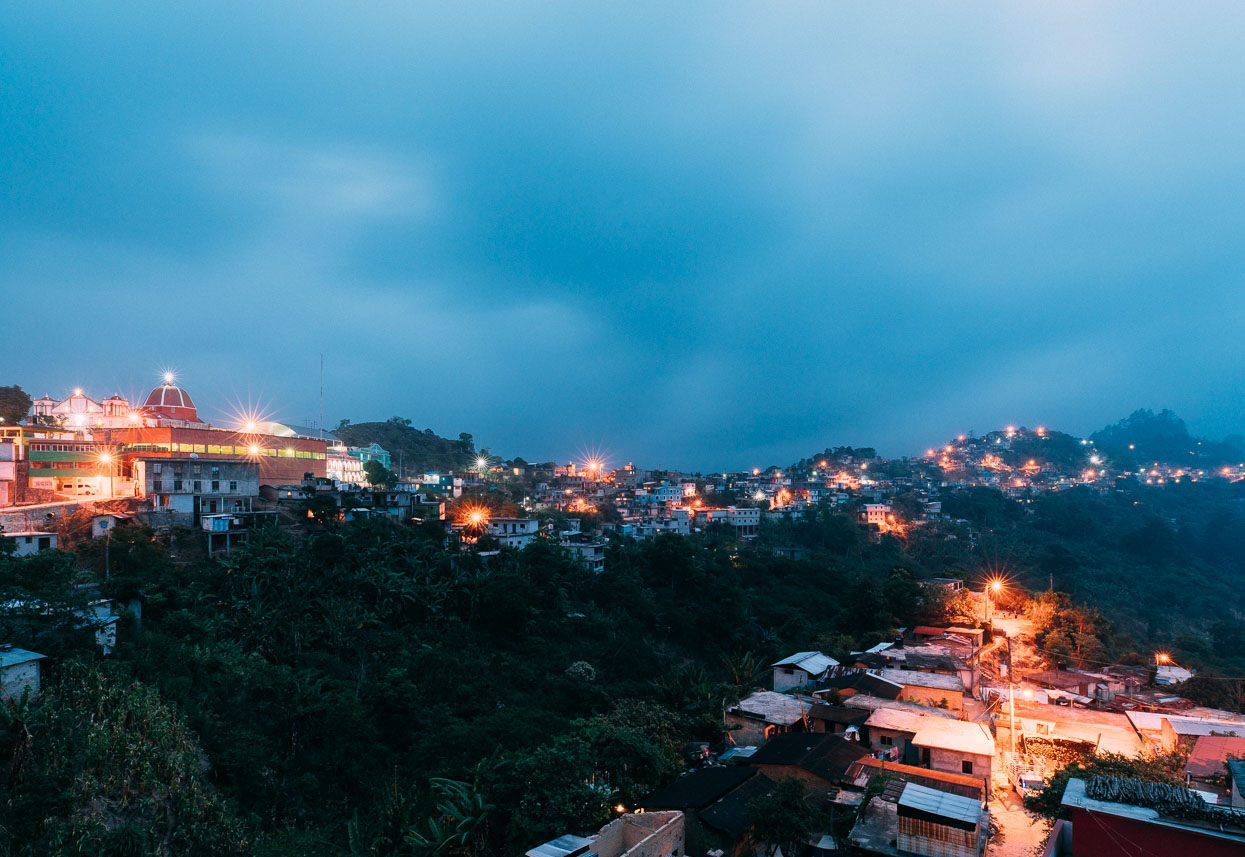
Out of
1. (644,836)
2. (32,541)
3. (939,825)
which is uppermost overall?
(32,541)

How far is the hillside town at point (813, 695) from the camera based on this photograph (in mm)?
9766

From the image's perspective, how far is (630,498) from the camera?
2395 inches

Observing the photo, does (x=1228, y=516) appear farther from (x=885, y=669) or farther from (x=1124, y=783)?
(x=1124, y=783)

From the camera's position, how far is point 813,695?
697 inches

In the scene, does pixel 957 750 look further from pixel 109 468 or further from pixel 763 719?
pixel 109 468

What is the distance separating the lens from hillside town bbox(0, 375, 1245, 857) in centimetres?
977

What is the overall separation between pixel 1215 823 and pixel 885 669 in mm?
13599

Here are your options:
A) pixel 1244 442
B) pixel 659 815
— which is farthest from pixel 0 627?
pixel 1244 442

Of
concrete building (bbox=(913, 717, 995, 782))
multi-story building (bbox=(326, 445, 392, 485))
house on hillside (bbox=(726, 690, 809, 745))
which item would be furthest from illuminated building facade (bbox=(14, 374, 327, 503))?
concrete building (bbox=(913, 717, 995, 782))

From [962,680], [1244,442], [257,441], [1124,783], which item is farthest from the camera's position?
[1244,442]

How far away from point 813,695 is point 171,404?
36.4 metres

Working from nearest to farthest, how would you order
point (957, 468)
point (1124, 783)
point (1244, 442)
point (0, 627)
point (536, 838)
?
point (1124, 783)
point (536, 838)
point (0, 627)
point (957, 468)
point (1244, 442)

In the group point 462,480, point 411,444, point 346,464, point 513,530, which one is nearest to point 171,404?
point 346,464

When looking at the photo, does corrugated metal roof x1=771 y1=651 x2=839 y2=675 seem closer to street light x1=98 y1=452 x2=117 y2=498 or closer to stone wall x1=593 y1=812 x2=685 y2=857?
stone wall x1=593 y1=812 x2=685 y2=857
